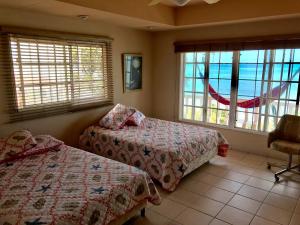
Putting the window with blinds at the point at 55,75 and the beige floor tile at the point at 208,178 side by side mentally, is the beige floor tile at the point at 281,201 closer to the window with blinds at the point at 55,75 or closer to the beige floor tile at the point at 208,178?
the beige floor tile at the point at 208,178

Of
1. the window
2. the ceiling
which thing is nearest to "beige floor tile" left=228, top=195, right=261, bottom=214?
the window

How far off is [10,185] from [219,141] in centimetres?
288

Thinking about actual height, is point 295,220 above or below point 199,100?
below

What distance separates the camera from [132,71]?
4613mm

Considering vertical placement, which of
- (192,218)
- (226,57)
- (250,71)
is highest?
(226,57)

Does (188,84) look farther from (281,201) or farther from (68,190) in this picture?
(68,190)

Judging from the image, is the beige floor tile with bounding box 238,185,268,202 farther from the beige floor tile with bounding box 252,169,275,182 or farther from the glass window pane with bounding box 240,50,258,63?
the glass window pane with bounding box 240,50,258,63

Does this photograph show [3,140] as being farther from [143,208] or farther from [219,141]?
[219,141]

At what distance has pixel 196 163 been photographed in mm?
3338

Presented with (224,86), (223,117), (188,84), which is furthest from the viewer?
(188,84)

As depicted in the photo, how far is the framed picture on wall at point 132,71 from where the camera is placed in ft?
14.6

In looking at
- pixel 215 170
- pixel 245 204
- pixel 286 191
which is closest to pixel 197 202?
pixel 245 204

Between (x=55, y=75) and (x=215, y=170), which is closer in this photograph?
(x=55, y=75)

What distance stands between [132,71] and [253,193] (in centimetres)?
290
